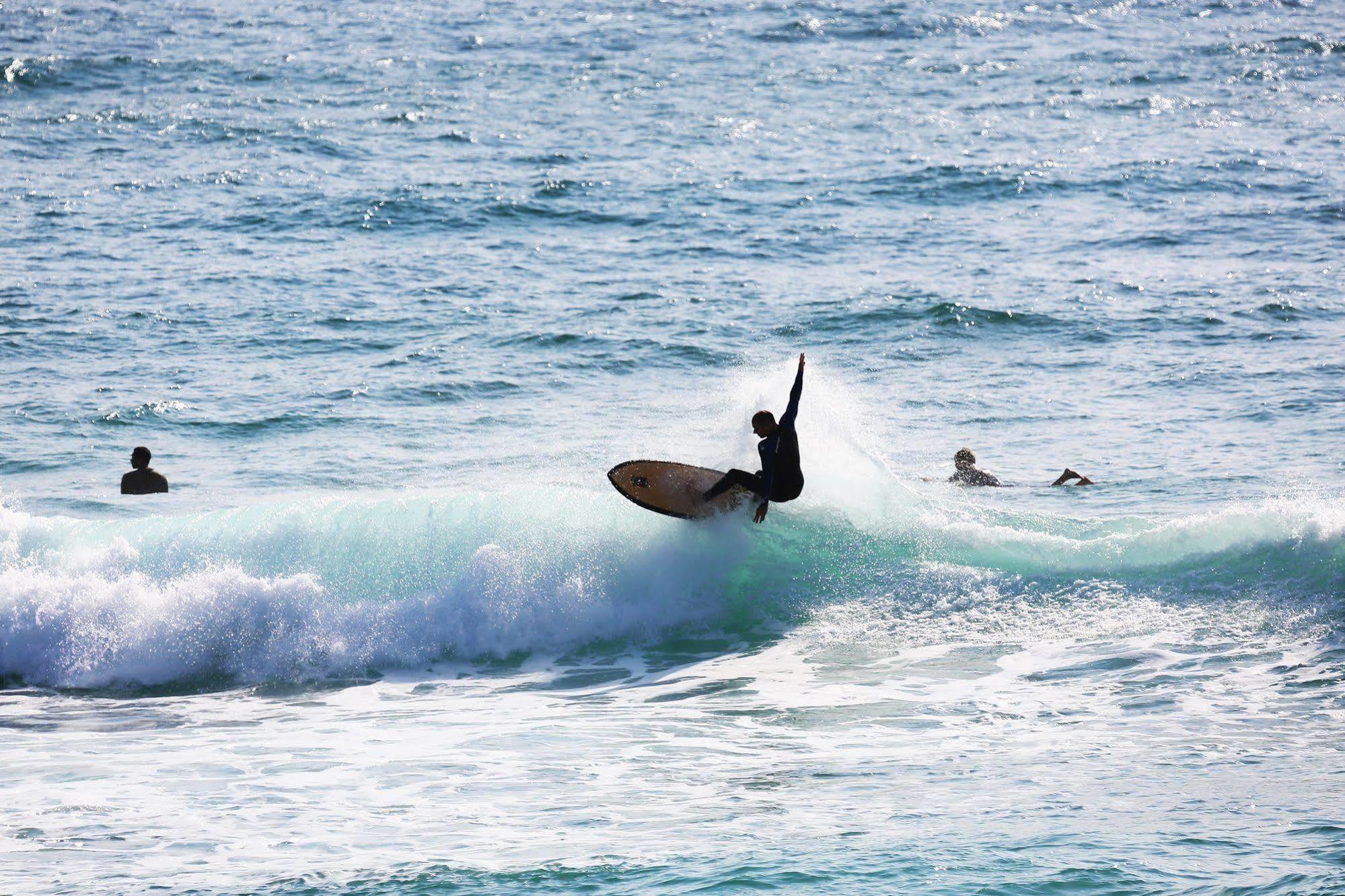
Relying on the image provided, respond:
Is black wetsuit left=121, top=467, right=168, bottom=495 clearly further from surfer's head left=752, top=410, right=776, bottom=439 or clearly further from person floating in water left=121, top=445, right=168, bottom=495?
surfer's head left=752, top=410, right=776, bottom=439

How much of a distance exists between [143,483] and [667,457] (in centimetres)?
584

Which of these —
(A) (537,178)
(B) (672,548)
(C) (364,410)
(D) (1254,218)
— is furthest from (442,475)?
(D) (1254,218)

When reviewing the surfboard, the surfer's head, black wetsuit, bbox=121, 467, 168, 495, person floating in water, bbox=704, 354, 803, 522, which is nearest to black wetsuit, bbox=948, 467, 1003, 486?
the surfboard

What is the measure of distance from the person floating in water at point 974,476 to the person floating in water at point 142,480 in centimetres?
877

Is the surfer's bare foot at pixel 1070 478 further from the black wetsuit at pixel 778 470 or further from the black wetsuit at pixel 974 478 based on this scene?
the black wetsuit at pixel 778 470

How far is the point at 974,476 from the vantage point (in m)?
15.4

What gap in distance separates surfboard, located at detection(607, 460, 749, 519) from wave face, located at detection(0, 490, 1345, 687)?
0.26m

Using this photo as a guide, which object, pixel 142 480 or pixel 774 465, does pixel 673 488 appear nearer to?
pixel 774 465

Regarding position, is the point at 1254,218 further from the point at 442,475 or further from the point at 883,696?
the point at 883,696

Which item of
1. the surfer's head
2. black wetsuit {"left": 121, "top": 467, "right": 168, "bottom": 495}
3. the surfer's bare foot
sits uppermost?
the surfer's head

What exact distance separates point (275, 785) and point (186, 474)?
28.2ft

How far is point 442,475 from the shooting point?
1620 cm

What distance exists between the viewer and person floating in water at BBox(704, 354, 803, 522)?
11.7 m

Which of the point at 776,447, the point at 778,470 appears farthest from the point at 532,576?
the point at 776,447
